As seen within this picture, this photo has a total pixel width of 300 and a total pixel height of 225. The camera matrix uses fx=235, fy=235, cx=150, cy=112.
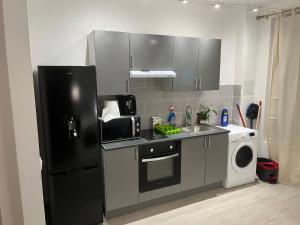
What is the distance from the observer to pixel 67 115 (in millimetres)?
2281

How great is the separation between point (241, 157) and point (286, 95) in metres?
1.12

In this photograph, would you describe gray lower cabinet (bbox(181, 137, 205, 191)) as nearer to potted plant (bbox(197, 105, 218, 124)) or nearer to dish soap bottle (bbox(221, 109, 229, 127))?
potted plant (bbox(197, 105, 218, 124))

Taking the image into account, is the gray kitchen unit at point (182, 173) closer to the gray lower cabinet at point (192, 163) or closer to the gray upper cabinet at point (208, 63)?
the gray lower cabinet at point (192, 163)

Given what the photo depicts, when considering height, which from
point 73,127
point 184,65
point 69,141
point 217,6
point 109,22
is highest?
point 217,6

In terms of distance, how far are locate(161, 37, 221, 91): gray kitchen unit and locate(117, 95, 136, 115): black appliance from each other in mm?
513

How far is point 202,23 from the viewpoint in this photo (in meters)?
3.50

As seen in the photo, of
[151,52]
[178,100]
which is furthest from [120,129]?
[178,100]

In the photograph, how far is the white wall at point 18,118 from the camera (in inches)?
59.9

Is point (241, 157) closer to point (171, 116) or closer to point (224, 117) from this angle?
point (224, 117)

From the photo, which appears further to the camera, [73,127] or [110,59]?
[110,59]

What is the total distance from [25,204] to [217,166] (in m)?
2.42

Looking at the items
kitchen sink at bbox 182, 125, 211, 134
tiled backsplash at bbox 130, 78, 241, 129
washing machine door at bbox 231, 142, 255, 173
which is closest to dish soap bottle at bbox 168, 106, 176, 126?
tiled backsplash at bbox 130, 78, 241, 129

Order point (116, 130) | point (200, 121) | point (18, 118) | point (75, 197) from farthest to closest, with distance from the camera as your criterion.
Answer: point (200, 121) < point (116, 130) < point (75, 197) < point (18, 118)

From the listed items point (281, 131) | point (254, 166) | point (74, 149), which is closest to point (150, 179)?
point (74, 149)
